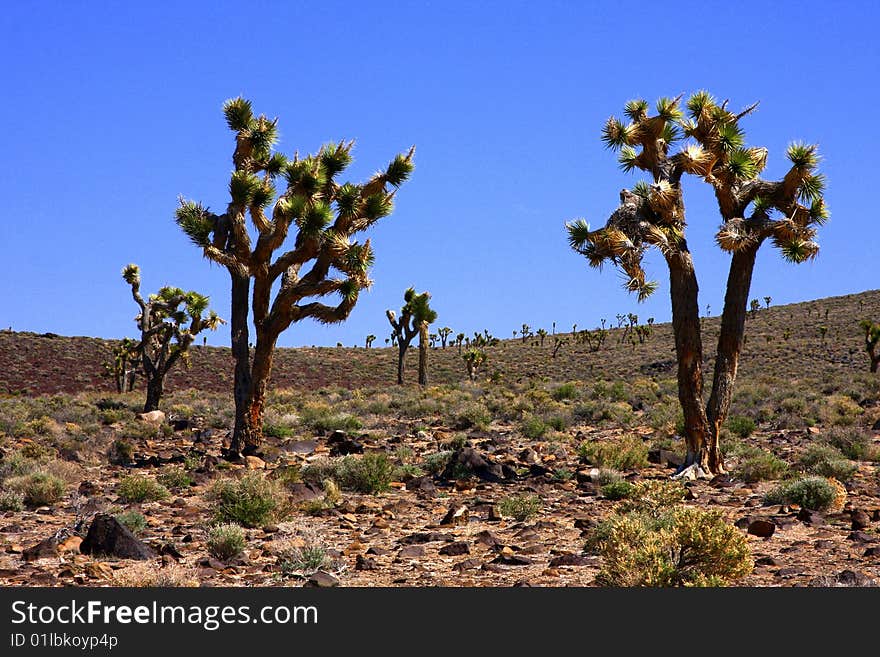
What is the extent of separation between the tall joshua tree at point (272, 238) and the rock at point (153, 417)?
701 centimetres

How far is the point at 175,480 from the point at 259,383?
5.66 meters

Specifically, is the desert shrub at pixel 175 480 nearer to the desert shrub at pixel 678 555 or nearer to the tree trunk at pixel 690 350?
the desert shrub at pixel 678 555

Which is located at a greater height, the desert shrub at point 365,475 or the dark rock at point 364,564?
the desert shrub at point 365,475

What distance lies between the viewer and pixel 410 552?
9945 mm

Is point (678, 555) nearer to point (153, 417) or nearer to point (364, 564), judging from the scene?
point (364, 564)

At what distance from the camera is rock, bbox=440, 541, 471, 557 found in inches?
390

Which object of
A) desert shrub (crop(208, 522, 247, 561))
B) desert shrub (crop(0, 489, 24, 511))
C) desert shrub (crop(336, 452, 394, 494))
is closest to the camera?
desert shrub (crop(208, 522, 247, 561))

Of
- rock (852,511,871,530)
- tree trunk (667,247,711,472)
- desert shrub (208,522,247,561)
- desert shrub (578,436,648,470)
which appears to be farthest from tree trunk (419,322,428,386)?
desert shrub (208,522,247,561)

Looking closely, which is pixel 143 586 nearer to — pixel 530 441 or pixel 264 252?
pixel 264 252

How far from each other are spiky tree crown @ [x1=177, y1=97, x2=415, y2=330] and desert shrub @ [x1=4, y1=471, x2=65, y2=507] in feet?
23.3

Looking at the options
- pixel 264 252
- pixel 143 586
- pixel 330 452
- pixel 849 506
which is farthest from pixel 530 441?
pixel 143 586

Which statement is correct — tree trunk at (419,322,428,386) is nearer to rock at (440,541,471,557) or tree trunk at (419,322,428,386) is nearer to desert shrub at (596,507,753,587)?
rock at (440,541,471,557)

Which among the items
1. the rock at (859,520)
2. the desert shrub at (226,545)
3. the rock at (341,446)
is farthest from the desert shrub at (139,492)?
the rock at (859,520)

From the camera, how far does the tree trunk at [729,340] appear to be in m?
17.0
